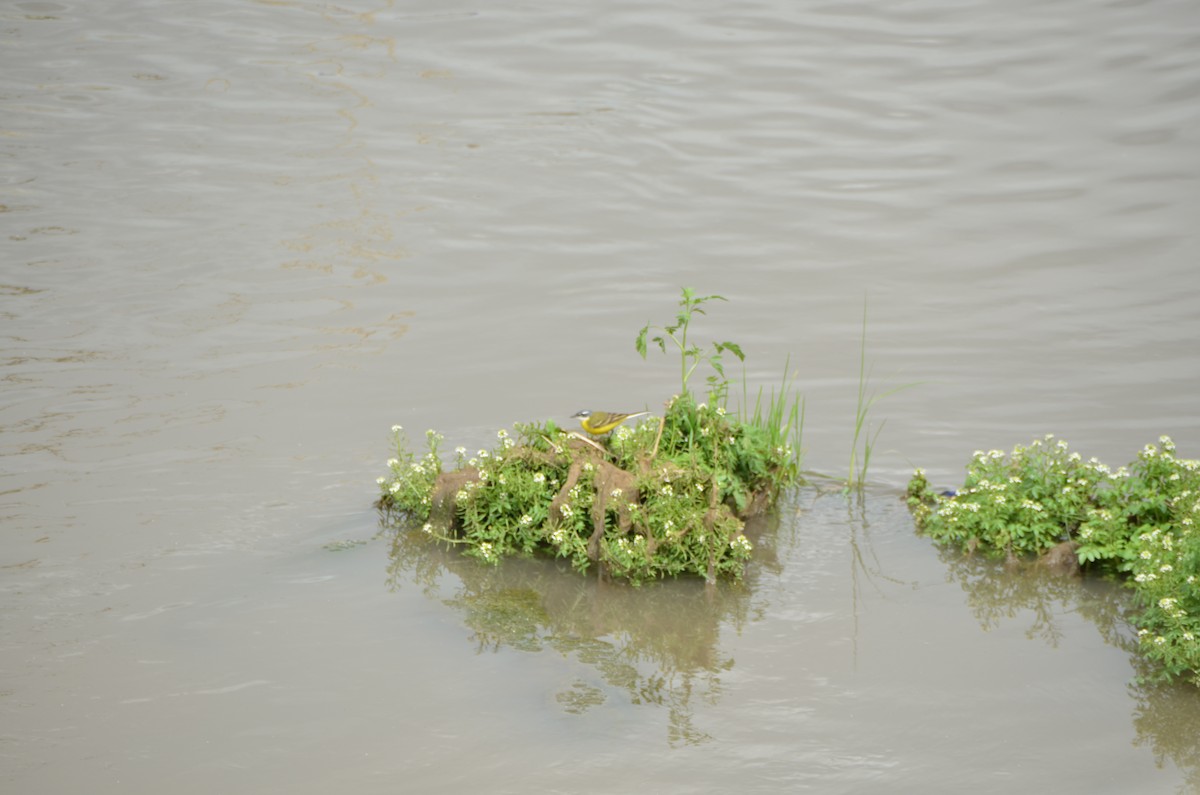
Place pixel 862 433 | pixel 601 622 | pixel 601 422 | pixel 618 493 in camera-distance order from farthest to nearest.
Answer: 1. pixel 862 433
2. pixel 601 422
3. pixel 618 493
4. pixel 601 622

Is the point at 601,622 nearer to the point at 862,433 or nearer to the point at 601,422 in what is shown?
the point at 601,422

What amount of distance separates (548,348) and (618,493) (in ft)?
9.82

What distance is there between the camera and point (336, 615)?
18.6 feet

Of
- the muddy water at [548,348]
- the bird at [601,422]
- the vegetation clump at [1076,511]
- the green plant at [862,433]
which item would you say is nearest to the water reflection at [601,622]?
the muddy water at [548,348]

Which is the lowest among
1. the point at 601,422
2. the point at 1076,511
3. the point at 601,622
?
the point at 601,622

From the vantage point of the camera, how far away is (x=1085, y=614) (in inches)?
223

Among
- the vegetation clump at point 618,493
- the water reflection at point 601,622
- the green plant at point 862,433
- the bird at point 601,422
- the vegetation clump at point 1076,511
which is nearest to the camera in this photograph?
the water reflection at point 601,622

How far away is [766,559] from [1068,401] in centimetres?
283

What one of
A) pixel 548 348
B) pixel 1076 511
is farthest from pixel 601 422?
pixel 548 348

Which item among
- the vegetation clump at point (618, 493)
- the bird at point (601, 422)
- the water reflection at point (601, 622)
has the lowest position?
the water reflection at point (601, 622)

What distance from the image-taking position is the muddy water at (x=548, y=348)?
4.86 meters

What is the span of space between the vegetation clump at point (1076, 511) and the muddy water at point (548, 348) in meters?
0.19

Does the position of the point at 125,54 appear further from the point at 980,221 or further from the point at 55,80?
the point at 980,221

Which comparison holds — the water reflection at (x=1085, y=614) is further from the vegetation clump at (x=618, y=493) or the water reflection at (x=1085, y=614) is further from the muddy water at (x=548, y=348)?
the vegetation clump at (x=618, y=493)
